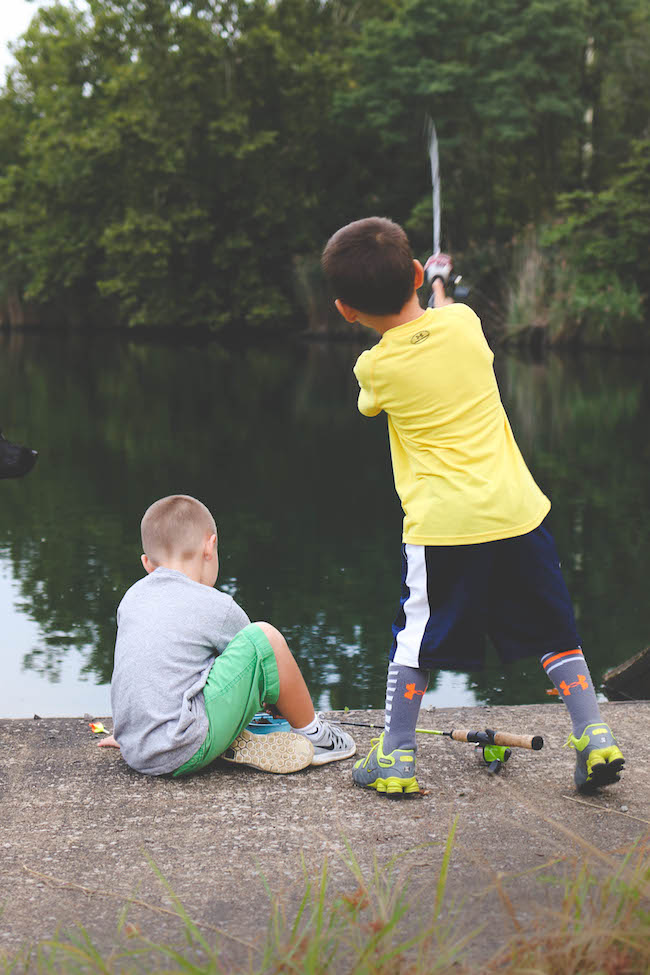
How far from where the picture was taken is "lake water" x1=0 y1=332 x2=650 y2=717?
5.32 metres

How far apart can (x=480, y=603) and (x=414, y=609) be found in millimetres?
170

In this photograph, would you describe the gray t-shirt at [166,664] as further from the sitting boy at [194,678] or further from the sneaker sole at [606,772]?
the sneaker sole at [606,772]

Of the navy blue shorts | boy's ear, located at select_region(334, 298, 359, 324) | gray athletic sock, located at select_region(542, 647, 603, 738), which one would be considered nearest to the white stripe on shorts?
the navy blue shorts

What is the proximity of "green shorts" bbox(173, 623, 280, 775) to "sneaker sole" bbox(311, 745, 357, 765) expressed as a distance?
0.20 meters

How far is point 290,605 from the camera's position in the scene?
20.3 feet

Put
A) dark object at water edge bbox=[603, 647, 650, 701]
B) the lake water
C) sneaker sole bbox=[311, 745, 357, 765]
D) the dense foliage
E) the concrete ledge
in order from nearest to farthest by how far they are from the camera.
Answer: the concrete ledge
sneaker sole bbox=[311, 745, 357, 765]
dark object at water edge bbox=[603, 647, 650, 701]
the lake water
the dense foliage

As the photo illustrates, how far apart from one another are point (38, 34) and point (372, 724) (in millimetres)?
44650

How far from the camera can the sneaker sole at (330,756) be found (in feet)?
10.3

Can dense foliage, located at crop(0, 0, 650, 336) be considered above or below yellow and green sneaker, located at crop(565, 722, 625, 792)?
above

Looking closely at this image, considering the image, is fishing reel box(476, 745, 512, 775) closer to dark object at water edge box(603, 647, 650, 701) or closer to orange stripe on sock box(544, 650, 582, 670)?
orange stripe on sock box(544, 650, 582, 670)

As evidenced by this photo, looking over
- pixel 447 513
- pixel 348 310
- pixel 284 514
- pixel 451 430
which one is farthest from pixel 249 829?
pixel 284 514

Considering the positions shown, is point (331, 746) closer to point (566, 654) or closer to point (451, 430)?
point (566, 654)

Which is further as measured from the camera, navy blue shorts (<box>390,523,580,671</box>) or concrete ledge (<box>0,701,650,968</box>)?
navy blue shorts (<box>390,523,580,671</box>)

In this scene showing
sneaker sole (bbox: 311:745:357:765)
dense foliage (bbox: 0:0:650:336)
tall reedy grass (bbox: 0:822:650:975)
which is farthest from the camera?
dense foliage (bbox: 0:0:650:336)
